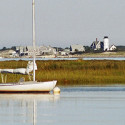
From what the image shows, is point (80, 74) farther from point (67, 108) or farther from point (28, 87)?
point (67, 108)

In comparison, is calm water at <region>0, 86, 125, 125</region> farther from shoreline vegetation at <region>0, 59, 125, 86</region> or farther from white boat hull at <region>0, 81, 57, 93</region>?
shoreline vegetation at <region>0, 59, 125, 86</region>

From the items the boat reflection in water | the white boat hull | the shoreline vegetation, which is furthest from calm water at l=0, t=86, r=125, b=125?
the shoreline vegetation

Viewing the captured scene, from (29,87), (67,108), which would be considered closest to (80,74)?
(29,87)

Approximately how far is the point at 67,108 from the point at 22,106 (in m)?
2.92

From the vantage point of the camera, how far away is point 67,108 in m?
34.9

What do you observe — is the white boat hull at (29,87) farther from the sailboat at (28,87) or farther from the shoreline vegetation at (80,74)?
the shoreline vegetation at (80,74)

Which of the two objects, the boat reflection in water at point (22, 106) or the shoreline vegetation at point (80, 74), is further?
the shoreline vegetation at point (80, 74)

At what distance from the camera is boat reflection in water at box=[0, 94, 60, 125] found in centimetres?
3039

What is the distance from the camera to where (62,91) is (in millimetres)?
46469

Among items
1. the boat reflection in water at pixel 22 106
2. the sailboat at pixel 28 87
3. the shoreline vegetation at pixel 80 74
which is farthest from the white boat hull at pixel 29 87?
the shoreline vegetation at pixel 80 74

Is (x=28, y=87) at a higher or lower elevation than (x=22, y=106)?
lower

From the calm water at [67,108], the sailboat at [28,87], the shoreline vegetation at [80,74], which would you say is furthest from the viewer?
the shoreline vegetation at [80,74]

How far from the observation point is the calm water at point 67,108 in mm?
29656

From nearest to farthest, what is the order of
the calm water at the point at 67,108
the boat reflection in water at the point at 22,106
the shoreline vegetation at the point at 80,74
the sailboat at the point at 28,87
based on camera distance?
the calm water at the point at 67,108 → the boat reflection in water at the point at 22,106 → the sailboat at the point at 28,87 → the shoreline vegetation at the point at 80,74
